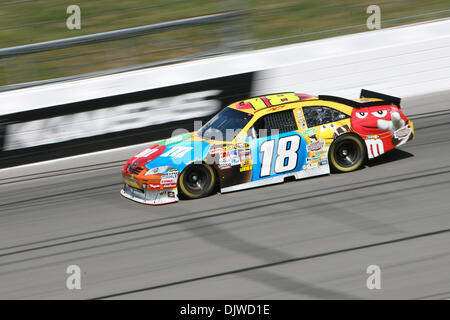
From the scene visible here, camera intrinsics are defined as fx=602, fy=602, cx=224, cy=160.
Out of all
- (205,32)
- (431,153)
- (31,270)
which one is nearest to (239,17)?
(205,32)

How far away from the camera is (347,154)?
9344mm

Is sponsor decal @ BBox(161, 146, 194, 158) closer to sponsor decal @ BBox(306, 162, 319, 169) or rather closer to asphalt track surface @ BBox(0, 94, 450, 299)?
asphalt track surface @ BBox(0, 94, 450, 299)

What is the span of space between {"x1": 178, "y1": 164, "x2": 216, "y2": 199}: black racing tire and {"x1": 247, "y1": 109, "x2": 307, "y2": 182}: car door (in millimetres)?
644

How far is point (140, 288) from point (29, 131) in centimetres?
582

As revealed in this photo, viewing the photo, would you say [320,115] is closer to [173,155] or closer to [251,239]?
[173,155]

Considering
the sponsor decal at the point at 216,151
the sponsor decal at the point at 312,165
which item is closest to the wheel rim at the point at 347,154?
the sponsor decal at the point at 312,165

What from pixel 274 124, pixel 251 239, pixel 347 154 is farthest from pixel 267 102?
pixel 251 239

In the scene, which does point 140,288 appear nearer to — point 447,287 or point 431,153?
point 447,287

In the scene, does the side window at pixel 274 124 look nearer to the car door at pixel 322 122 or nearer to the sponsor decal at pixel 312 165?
the car door at pixel 322 122

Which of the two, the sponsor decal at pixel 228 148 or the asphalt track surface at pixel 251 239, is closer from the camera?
the asphalt track surface at pixel 251 239

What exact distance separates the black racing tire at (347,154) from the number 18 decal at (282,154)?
0.62m

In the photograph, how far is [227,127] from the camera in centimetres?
903

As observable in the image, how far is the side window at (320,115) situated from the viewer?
9.04m
